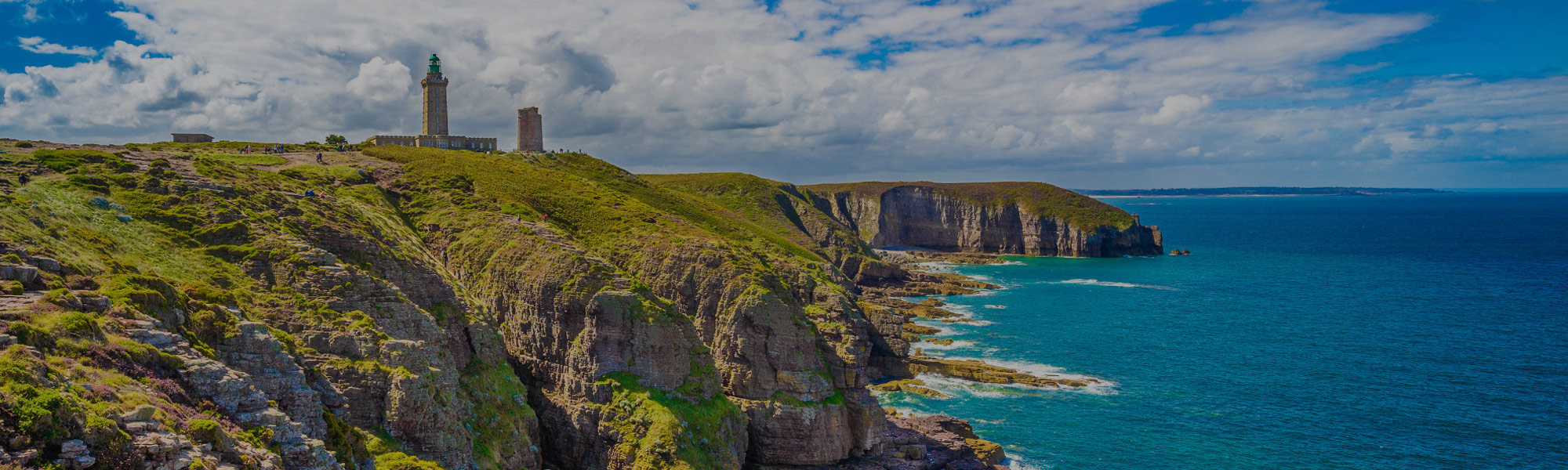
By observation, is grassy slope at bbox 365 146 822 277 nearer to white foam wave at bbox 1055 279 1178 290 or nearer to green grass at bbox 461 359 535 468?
green grass at bbox 461 359 535 468

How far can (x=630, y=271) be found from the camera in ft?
198

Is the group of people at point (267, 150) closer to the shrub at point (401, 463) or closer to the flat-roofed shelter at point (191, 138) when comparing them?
the flat-roofed shelter at point (191, 138)

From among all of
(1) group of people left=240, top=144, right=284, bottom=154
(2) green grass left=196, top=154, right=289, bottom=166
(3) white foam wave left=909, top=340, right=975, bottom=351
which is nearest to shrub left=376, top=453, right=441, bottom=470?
(2) green grass left=196, top=154, right=289, bottom=166

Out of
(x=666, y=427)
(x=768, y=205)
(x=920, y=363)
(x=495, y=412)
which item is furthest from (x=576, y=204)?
(x=768, y=205)

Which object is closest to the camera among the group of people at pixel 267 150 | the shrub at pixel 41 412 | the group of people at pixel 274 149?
the shrub at pixel 41 412

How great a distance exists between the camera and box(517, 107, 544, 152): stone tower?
110 m

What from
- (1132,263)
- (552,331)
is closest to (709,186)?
(1132,263)

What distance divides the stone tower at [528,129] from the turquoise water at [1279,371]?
60.5 metres

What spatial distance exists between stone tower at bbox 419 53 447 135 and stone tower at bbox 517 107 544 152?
11613mm

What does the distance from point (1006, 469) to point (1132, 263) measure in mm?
139900

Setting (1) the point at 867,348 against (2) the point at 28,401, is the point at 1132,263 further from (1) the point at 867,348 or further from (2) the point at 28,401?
(2) the point at 28,401

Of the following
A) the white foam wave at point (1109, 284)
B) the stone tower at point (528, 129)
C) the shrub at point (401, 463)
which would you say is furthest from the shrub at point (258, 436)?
the white foam wave at point (1109, 284)

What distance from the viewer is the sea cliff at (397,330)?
2230cm

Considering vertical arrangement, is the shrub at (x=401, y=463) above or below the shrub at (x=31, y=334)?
below
